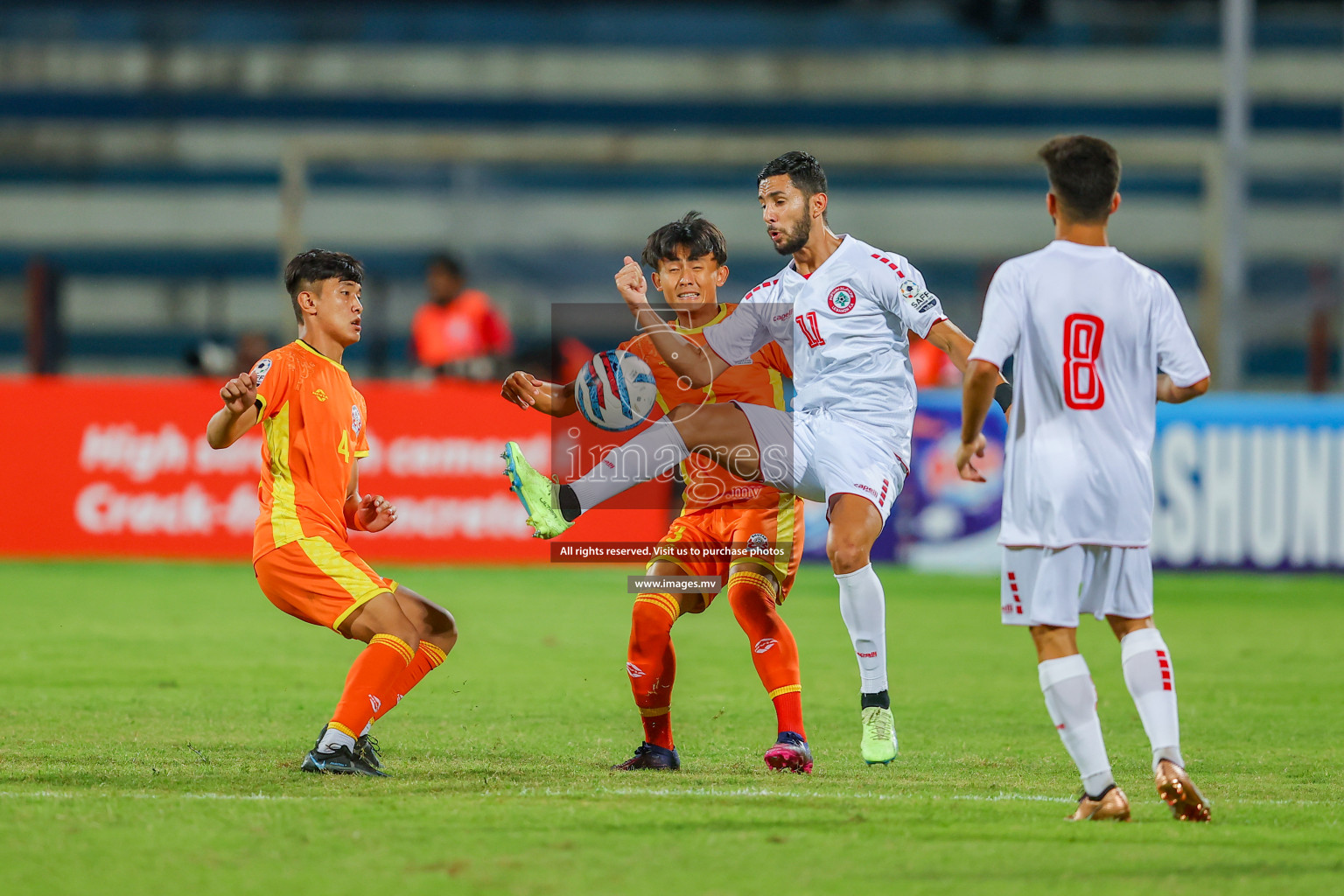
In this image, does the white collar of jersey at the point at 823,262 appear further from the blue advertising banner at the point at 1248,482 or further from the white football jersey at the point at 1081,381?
the blue advertising banner at the point at 1248,482

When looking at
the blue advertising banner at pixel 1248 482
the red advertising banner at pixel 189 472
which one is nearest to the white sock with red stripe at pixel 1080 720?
the blue advertising banner at pixel 1248 482

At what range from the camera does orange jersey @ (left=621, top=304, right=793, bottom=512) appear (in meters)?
6.13

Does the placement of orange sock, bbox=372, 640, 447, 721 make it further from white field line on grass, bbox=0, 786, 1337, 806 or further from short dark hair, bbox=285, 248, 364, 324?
short dark hair, bbox=285, 248, 364, 324

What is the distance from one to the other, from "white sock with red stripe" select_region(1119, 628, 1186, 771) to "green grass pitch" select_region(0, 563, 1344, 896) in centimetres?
23

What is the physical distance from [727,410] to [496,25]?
23.1 meters

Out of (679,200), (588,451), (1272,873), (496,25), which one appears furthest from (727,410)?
(496,25)

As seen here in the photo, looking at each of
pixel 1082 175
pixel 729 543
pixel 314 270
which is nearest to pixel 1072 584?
pixel 1082 175

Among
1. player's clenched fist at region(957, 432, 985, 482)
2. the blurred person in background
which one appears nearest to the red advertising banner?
the blurred person in background

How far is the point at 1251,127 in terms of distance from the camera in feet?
87.4

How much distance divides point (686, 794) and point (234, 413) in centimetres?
195

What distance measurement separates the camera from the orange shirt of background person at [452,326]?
48.4 feet

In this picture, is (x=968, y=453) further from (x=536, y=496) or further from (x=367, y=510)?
(x=367, y=510)

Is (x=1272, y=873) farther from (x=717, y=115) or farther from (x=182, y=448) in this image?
(x=717, y=115)

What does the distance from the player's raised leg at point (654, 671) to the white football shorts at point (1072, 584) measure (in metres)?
1.48
